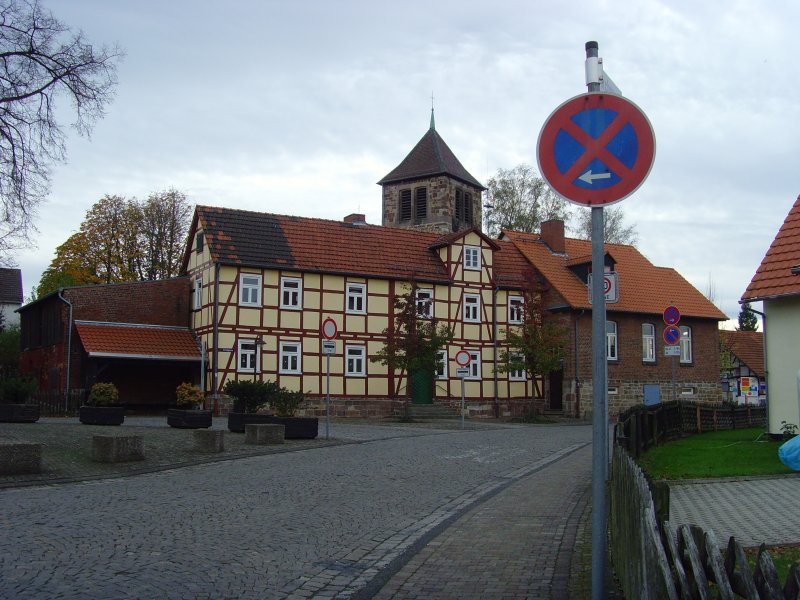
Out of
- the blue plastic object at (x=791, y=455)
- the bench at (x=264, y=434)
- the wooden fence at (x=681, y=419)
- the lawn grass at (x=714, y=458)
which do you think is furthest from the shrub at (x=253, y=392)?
the blue plastic object at (x=791, y=455)

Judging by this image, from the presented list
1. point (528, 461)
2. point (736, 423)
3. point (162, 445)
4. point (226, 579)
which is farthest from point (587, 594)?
point (736, 423)

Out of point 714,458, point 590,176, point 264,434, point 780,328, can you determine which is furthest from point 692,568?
point 780,328

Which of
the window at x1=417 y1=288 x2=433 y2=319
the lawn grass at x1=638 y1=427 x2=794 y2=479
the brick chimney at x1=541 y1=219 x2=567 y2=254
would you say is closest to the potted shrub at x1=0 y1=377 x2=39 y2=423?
the lawn grass at x1=638 y1=427 x2=794 y2=479

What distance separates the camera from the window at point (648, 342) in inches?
1731

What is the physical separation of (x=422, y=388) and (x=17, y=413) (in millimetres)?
19871

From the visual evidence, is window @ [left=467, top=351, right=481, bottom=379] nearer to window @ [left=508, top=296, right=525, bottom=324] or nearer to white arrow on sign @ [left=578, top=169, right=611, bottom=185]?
window @ [left=508, top=296, right=525, bottom=324]

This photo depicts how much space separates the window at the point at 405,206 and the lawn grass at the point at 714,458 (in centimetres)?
3561

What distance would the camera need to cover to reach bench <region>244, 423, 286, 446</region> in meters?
19.4

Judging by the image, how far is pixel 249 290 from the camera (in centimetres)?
3553

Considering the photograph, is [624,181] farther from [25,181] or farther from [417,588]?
[25,181]

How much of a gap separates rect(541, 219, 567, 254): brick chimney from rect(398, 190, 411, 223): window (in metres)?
12.9

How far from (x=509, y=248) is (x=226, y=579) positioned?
3899 cm

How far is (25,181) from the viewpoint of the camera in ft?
63.7

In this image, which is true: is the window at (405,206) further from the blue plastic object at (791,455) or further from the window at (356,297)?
the blue plastic object at (791,455)
